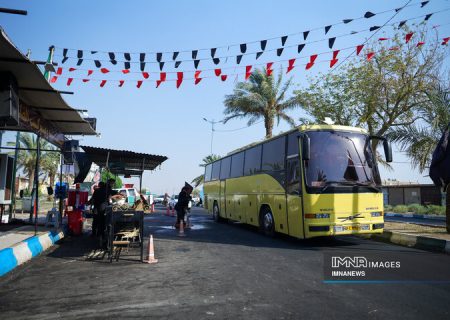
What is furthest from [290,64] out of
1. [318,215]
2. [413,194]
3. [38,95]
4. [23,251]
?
[413,194]

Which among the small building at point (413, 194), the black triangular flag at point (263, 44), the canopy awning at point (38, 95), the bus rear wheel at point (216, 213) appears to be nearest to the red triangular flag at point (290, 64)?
the black triangular flag at point (263, 44)

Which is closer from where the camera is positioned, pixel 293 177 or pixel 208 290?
pixel 208 290

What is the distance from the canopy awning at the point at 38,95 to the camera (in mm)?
6437

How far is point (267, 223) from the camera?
1241cm

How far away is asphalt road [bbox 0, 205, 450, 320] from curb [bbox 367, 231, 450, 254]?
2.72 feet

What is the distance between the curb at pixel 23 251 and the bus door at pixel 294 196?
6.84 meters

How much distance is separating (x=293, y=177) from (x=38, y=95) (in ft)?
23.8

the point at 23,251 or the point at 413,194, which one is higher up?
the point at 413,194

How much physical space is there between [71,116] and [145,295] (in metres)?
7.73

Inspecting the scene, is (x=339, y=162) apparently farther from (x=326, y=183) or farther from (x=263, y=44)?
(x=263, y=44)

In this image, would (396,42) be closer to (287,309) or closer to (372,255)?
(372,255)

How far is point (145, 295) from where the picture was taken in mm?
5180

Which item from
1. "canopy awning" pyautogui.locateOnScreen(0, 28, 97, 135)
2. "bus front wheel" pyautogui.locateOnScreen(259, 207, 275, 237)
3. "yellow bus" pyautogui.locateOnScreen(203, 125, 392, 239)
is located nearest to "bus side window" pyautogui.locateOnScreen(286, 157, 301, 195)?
"yellow bus" pyautogui.locateOnScreen(203, 125, 392, 239)

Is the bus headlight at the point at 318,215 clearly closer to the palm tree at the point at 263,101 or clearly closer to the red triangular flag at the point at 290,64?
the red triangular flag at the point at 290,64
